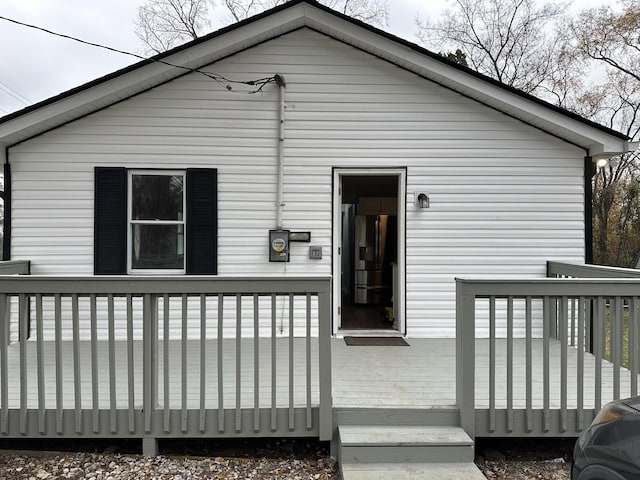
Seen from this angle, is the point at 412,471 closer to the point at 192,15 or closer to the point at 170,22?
the point at 170,22

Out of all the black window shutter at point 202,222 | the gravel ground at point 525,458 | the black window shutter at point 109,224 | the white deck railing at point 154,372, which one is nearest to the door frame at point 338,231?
the black window shutter at point 202,222

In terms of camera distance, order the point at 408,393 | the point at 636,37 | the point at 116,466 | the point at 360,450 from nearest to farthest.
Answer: the point at 360,450
the point at 116,466
the point at 408,393
the point at 636,37

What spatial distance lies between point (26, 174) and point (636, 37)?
61.6ft

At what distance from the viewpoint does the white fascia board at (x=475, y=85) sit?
472 cm

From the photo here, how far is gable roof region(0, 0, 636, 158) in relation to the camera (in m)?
4.60

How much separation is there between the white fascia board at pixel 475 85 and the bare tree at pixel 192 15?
1029 cm

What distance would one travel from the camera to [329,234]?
5.05m

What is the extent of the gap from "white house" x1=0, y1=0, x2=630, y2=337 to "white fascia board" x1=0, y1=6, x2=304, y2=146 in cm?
5

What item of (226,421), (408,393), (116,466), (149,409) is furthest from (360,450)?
(116,466)

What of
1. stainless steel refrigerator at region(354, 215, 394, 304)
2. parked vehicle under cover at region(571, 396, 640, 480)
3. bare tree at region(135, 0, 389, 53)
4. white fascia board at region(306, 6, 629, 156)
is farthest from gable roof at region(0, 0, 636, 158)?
bare tree at region(135, 0, 389, 53)

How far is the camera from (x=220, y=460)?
9.73 feet

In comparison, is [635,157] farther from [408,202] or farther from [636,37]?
[408,202]

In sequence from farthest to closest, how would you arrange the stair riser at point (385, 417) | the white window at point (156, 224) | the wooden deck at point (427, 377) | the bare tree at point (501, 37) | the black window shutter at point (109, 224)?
the bare tree at point (501, 37) < the white window at point (156, 224) < the black window shutter at point (109, 224) < the wooden deck at point (427, 377) < the stair riser at point (385, 417)

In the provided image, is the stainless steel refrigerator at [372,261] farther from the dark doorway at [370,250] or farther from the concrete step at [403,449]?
the concrete step at [403,449]
